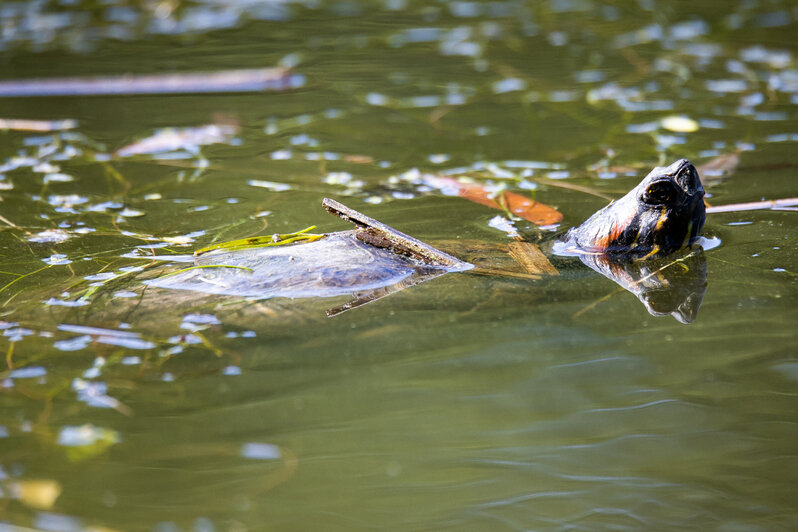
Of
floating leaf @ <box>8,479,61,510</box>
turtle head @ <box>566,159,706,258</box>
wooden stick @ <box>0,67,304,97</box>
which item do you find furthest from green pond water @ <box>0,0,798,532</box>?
wooden stick @ <box>0,67,304,97</box>

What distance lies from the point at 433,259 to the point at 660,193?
0.67 metres

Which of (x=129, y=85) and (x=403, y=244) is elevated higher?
(x=129, y=85)

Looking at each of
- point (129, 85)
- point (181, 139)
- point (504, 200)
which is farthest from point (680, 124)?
point (129, 85)

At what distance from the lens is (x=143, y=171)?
3102 mm

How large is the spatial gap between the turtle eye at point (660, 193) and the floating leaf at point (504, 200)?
427 millimetres

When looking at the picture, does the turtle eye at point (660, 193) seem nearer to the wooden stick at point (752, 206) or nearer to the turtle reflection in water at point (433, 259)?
the turtle reflection in water at point (433, 259)

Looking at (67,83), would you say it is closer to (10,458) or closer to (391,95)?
(391,95)

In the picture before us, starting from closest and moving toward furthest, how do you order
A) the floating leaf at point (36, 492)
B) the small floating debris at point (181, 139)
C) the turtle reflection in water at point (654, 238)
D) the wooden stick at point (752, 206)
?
the floating leaf at point (36, 492) < the turtle reflection in water at point (654, 238) < the wooden stick at point (752, 206) < the small floating debris at point (181, 139)

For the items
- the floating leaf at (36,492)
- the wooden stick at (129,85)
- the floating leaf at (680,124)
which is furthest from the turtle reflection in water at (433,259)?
the wooden stick at (129,85)

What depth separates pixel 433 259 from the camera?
207 cm

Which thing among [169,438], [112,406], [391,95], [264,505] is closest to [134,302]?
[112,406]

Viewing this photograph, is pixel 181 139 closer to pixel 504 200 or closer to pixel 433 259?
pixel 504 200

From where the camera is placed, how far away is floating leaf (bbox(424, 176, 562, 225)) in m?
2.56

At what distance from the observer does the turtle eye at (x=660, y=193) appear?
209 cm
